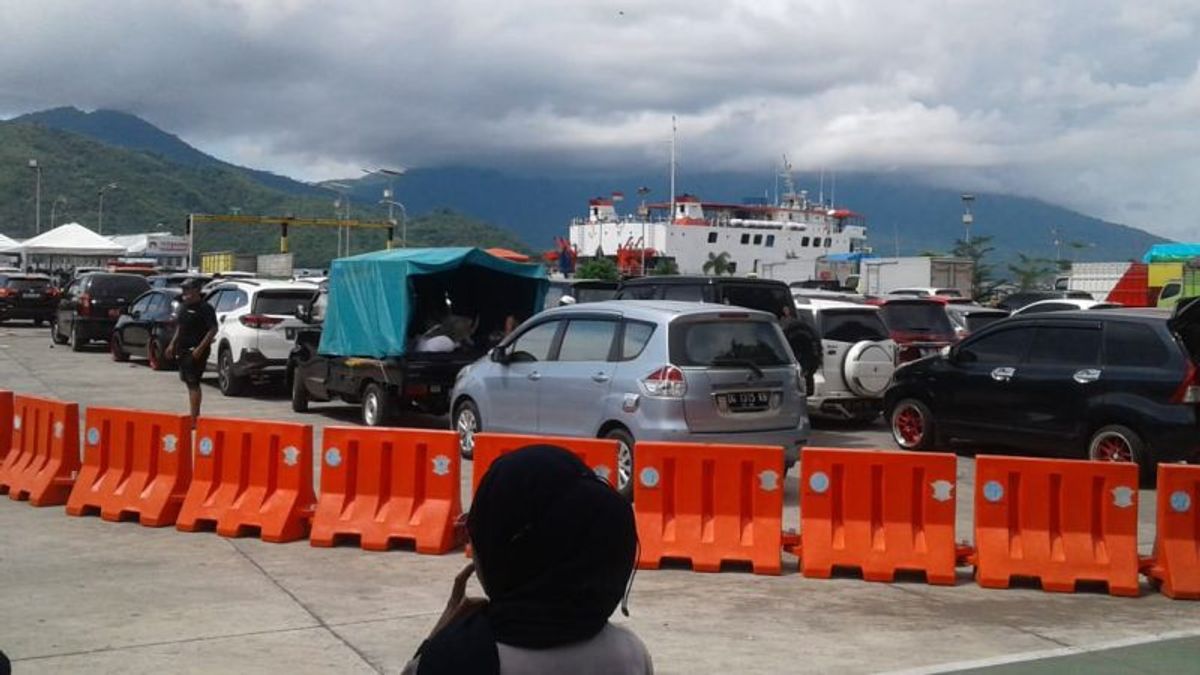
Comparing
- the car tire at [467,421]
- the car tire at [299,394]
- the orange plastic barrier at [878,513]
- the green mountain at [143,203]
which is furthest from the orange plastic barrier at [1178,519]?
the green mountain at [143,203]

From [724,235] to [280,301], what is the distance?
184 feet

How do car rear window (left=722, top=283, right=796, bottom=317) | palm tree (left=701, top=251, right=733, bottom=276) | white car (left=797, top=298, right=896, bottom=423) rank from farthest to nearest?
palm tree (left=701, top=251, right=733, bottom=276) < white car (left=797, top=298, right=896, bottom=423) < car rear window (left=722, top=283, right=796, bottom=317)

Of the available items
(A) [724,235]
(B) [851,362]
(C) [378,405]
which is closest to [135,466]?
(C) [378,405]

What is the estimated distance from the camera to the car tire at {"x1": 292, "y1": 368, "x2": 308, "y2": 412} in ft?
58.6

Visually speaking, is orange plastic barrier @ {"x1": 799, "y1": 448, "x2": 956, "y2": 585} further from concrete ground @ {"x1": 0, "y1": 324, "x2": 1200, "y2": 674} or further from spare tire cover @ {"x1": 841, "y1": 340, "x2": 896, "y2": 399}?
Result: spare tire cover @ {"x1": 841, "y1": 340, "x2": 896, "y2": 399}

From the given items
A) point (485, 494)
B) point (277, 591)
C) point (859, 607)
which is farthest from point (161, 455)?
point (485, 494)

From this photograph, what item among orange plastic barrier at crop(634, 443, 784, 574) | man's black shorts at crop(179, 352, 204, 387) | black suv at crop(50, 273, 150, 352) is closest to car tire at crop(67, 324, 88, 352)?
black suv at crop(50, 273, 150, 352)

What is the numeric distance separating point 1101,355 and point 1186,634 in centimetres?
614

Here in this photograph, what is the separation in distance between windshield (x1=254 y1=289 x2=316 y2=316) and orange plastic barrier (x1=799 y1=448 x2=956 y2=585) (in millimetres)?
13252

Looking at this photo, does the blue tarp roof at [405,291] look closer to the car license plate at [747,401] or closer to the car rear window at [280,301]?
the car rear window at [280,301]

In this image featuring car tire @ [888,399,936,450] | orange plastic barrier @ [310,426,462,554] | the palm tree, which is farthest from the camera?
the palm tree

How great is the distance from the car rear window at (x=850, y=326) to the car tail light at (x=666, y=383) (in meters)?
6.33

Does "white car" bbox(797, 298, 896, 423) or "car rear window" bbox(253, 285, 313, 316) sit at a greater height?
"car rear window" bbox(253, 285, 313, 316)

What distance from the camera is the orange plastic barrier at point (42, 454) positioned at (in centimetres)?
1066
